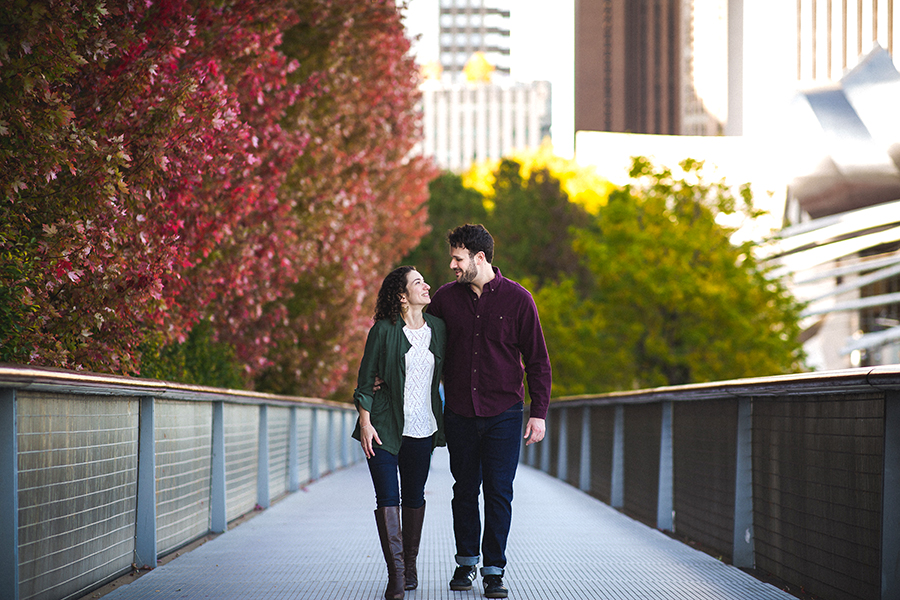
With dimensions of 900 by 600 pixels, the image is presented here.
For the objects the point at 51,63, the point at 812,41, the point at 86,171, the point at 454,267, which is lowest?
the point at 454,267

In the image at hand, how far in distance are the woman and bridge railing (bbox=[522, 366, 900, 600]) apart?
1.85m

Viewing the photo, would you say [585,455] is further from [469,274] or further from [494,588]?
[494,588]

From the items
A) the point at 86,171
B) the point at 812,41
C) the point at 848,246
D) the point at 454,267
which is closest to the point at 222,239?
the point at 86,171

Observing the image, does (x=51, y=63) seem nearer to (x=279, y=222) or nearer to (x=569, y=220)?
(x=279, y=222)

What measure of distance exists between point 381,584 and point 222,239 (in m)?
5.84

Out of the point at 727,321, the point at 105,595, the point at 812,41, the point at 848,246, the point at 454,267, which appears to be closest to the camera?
the point at 105,595

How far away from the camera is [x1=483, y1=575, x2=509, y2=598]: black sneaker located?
5.74 m

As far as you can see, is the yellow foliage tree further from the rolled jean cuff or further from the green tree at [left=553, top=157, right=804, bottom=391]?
the rolled jean cuff

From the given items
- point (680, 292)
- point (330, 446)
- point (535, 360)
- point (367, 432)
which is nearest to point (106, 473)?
point (367, 432)

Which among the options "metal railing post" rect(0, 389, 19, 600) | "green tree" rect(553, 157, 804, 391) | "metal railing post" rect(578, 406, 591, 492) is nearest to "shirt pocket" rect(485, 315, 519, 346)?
"metal railing post" rect(0, 389, 19, 600)

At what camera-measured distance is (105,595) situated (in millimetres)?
5691

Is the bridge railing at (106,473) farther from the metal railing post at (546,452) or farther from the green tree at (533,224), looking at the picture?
the green tree at (533,224)

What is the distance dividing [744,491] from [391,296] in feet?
8.60

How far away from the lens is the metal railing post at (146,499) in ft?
21.8
